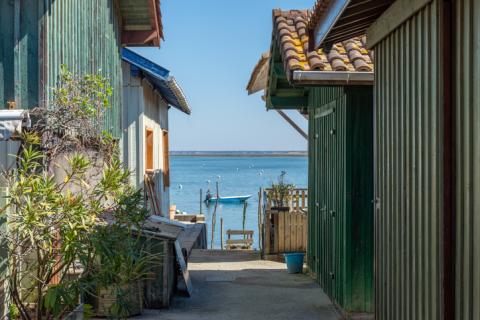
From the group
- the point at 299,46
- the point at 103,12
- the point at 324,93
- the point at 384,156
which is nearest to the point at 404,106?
the point at 384,156

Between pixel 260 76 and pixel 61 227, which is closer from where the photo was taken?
pixel 61 227

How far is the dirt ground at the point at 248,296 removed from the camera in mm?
8930

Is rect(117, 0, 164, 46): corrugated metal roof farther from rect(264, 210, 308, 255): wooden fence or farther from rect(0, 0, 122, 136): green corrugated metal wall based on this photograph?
rect(264, 210, 308, 255): wooden fence

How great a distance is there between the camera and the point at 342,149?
8.98 m

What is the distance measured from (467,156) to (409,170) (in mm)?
1155

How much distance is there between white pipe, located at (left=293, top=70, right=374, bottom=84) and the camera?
7.68m

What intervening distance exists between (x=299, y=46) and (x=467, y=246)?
5.12m

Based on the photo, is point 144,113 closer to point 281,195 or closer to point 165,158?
point 281,195

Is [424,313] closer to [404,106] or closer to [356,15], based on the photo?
[404,106]

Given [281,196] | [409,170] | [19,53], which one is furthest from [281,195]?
[409,170]

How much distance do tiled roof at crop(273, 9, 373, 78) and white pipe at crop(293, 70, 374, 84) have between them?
2.3 inches

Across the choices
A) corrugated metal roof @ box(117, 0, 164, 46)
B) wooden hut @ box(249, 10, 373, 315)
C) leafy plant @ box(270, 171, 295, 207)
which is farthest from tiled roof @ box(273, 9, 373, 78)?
leafy plant @ box(270, 171, 295, 207)

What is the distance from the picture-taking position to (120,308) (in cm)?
636

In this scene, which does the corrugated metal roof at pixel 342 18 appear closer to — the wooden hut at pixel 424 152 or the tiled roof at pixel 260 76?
the wooden hut at pixel 424 152
